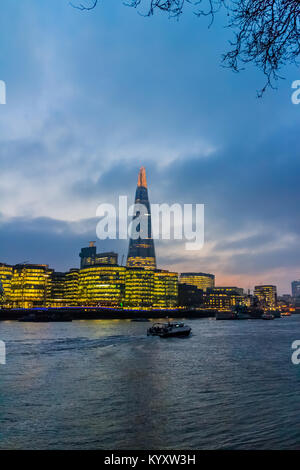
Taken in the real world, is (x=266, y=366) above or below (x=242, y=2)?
below

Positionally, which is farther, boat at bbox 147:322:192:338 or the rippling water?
boat at bbox 147:322:192:338

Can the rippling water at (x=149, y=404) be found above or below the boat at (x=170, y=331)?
above

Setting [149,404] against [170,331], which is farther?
[170,331]

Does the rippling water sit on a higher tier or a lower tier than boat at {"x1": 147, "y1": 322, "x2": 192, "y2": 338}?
higher

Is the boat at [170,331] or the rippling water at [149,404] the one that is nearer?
the rippling water at [149,404]

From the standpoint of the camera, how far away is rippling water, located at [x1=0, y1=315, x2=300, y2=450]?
15.1m

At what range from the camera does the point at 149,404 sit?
21422 mm

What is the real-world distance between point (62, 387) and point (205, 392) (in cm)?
1008

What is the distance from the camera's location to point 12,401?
22.1 meters

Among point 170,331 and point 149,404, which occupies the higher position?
point 149,404

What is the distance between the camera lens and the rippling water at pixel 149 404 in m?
15.1
